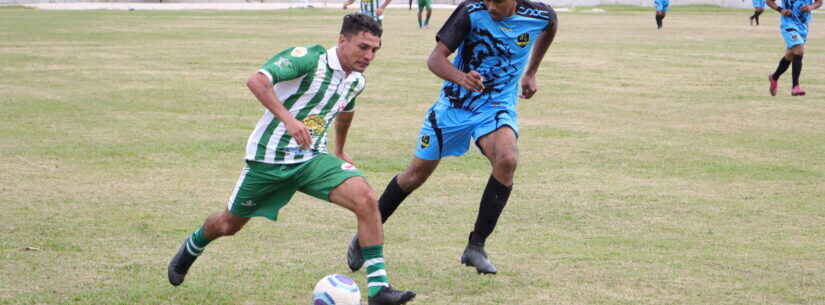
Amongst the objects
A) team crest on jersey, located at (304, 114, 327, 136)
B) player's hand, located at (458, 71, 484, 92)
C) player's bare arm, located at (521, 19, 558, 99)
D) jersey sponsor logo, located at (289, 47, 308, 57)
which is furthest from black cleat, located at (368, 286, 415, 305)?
player's bare arm, located at (521, 19, 558, 99)

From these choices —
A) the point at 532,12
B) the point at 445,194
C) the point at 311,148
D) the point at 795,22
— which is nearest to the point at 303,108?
the point at 311,148

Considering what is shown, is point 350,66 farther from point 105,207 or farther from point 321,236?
point 105,207

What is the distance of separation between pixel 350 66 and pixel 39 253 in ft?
7.98

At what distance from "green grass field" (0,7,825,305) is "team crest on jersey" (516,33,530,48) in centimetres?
132

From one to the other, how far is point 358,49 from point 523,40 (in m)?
1.35

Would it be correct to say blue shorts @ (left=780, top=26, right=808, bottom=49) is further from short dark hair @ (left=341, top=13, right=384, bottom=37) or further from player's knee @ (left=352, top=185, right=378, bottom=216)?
player's knee @ (left=352, top=185, right=378, bottom=216)

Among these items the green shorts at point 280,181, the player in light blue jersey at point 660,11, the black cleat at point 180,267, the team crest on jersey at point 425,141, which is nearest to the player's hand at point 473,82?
the team crest on jersey at point 425,141

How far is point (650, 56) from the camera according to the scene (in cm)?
2236

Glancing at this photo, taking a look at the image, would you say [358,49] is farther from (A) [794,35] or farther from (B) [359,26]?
(A) [794,35]

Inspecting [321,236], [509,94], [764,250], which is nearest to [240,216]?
[321,236]

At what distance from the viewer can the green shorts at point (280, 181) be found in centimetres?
540

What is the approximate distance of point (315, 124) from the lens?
5.50 metres

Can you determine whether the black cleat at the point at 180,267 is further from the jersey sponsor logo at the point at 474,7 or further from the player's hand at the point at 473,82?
the jersey sponsor logo at the point at 474,7

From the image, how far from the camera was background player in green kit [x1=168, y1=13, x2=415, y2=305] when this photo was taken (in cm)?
527
